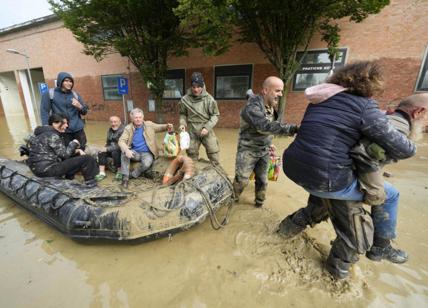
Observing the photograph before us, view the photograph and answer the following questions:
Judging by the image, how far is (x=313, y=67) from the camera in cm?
788

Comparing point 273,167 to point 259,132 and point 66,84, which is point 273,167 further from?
point 66,84

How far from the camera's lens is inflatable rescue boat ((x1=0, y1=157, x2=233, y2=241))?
7.24 feet

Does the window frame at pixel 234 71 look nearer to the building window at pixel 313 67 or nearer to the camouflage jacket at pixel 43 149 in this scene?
the building window at pixel 313 67

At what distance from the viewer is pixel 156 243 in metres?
2.40

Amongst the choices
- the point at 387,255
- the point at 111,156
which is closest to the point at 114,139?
the point at 111,156

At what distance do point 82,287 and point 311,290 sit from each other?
2050 millimetres

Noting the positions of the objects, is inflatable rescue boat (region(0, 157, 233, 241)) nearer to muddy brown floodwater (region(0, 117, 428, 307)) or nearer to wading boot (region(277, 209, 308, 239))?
muddy brown floodwater (region(0, 117, 428, 307))

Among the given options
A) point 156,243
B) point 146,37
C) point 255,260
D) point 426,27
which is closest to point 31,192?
point 156,243

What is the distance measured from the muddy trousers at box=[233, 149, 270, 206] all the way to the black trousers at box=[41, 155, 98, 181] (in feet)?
8.37

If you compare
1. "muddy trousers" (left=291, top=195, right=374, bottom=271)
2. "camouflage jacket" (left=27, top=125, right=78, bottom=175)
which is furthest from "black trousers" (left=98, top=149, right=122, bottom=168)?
"muddy trousers" (left=291, top=195, right=374, bottom=271)

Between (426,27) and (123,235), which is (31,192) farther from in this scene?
(426,27)

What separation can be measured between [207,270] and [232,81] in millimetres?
8395

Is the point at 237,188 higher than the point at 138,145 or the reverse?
the reverse

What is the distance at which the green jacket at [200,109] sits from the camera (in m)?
3.46
